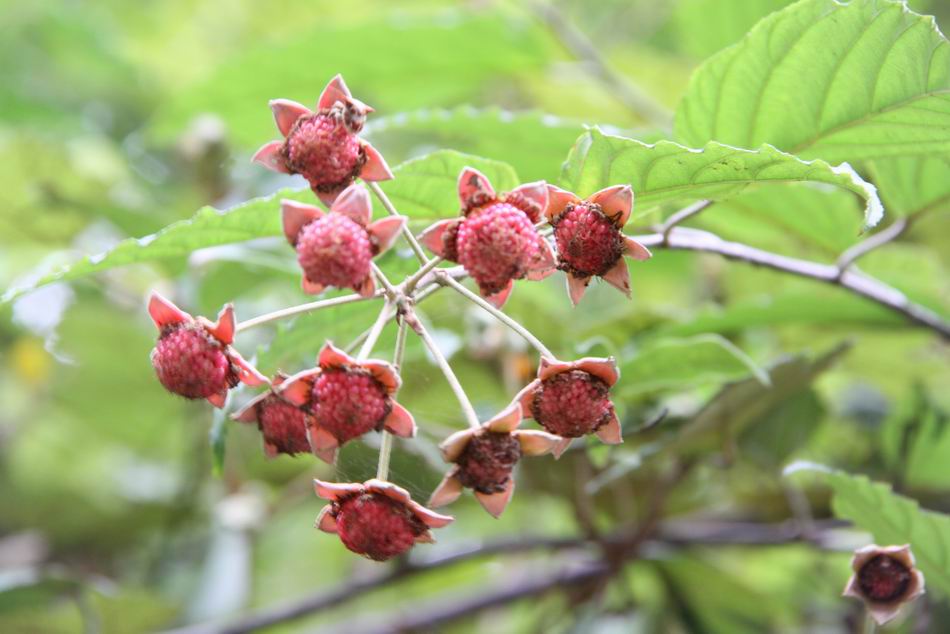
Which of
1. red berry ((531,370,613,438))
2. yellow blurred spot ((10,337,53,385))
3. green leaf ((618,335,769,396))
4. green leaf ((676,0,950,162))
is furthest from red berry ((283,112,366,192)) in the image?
yellow blurred spot ((10,337,53,385))

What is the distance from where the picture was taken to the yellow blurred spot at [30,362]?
8.33ft

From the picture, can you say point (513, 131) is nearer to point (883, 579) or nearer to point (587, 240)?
point (587, 240)

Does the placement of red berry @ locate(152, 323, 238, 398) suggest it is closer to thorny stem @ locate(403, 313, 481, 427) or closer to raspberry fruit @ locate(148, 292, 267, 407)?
raspberry fruit @ locate(148, 292, 267, 407)

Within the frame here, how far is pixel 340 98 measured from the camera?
2.89ft

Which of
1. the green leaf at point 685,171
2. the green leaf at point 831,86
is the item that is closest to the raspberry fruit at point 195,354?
the green leaf at point 685,171

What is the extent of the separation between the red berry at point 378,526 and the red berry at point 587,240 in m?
0.24

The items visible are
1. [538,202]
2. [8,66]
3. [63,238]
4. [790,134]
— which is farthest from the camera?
[8,66]

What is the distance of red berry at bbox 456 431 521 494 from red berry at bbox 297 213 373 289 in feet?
0.55

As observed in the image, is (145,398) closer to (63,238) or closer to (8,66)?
(63,238)

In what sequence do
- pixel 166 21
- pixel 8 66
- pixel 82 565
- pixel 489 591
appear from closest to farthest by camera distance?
pixel 489 591
pixel 82 565
pixel 8 66
pixel 166 21

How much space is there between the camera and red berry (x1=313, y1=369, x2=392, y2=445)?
0.82 metres

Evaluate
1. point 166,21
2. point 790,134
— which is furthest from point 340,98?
point 166,21

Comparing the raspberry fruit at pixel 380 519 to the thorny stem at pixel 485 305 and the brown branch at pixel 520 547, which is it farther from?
the brown branch at pixel 520 547

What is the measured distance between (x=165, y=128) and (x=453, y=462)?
1.38 meters
